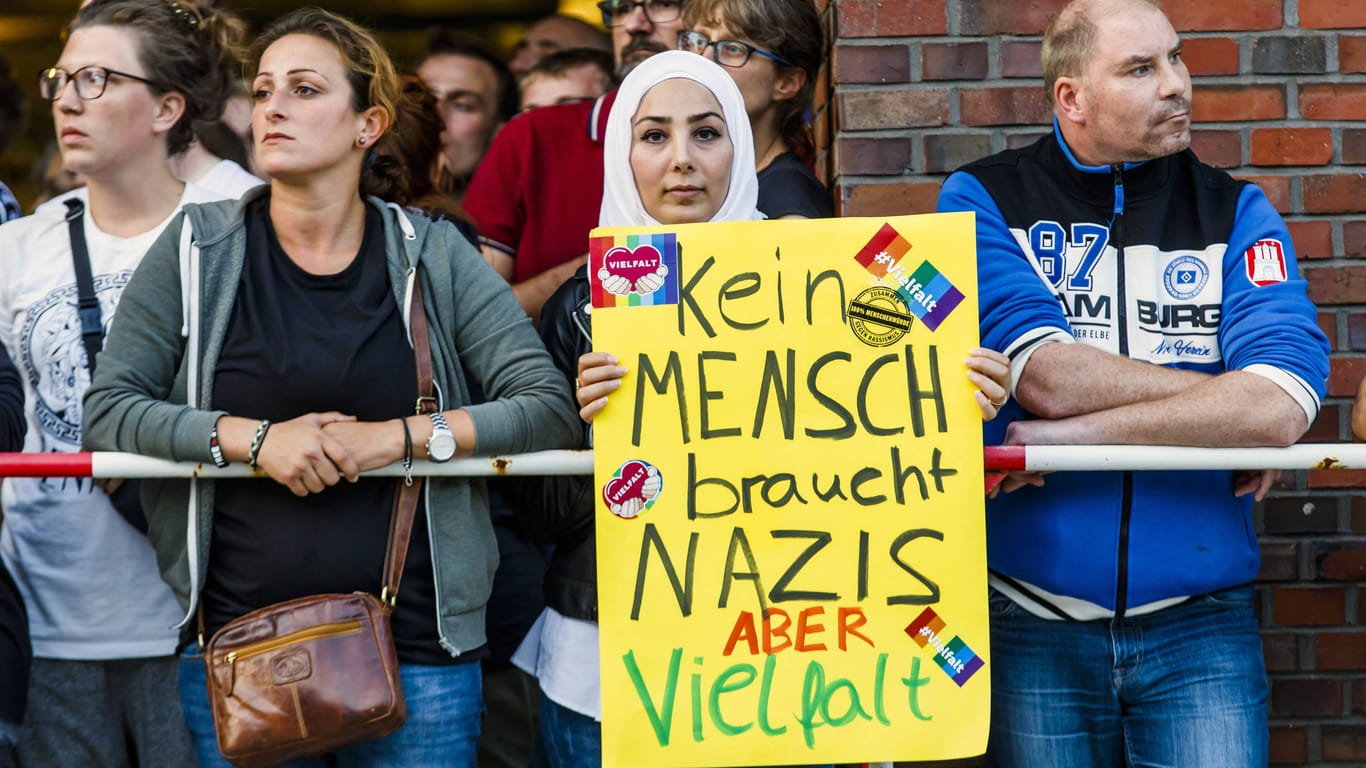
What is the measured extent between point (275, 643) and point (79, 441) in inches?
34.3

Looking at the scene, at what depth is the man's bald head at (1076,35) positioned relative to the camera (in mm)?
3525

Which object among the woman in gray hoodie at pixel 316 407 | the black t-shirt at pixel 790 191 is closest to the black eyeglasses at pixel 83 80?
the woman in gray hoodie at pixel 316 407

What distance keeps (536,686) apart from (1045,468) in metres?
1.85

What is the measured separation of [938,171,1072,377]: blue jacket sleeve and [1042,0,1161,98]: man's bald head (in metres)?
0.34

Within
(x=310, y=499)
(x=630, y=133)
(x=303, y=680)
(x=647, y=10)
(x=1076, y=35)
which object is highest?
(x=647, y=10)

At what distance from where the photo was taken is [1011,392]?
3.32 m

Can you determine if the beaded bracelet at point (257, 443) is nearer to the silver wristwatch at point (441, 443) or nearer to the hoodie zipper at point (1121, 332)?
the silver wristwatch at point (441, 443)

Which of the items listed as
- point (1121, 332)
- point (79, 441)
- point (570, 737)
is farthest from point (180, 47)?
point (1121, 332)

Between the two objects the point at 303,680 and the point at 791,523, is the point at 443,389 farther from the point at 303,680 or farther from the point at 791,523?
the point at 791,523

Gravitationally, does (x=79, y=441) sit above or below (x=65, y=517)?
above

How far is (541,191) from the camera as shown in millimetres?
4398

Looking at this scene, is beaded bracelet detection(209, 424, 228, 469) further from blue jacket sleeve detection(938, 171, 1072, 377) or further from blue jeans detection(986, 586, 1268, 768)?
blue jeans detection(986, 586, 1268, 768)

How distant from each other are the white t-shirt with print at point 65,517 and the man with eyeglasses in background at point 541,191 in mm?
1030

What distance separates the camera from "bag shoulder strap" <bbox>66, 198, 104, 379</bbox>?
353 cm
